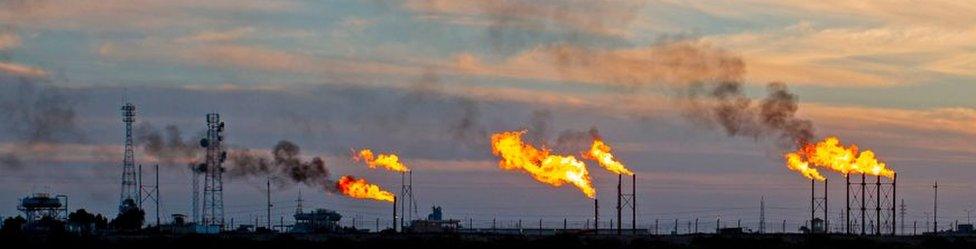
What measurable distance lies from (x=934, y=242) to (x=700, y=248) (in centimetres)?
3069

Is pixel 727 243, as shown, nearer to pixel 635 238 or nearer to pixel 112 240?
pixel 635 238

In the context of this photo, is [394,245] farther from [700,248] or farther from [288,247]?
[700,248]

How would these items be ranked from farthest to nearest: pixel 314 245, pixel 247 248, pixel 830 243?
pixel 830 243 → pixel 314 245 → pixel 247 248

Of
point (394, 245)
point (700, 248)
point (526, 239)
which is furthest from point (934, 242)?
point (394, 245)

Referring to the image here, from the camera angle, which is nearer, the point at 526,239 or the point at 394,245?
the point at 394,245

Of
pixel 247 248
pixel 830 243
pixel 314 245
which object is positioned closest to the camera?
pixel 247 248

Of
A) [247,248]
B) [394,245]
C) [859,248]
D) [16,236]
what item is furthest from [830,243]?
[16,236]

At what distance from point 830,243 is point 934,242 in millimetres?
14715

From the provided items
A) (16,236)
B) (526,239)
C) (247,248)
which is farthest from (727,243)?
(16,236)

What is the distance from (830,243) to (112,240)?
7037cm

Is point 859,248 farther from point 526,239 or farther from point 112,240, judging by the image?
point 112,240

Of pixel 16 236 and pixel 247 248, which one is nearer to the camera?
pixel 247 248

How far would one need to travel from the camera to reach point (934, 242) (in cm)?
19900

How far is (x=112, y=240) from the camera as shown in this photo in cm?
18150
